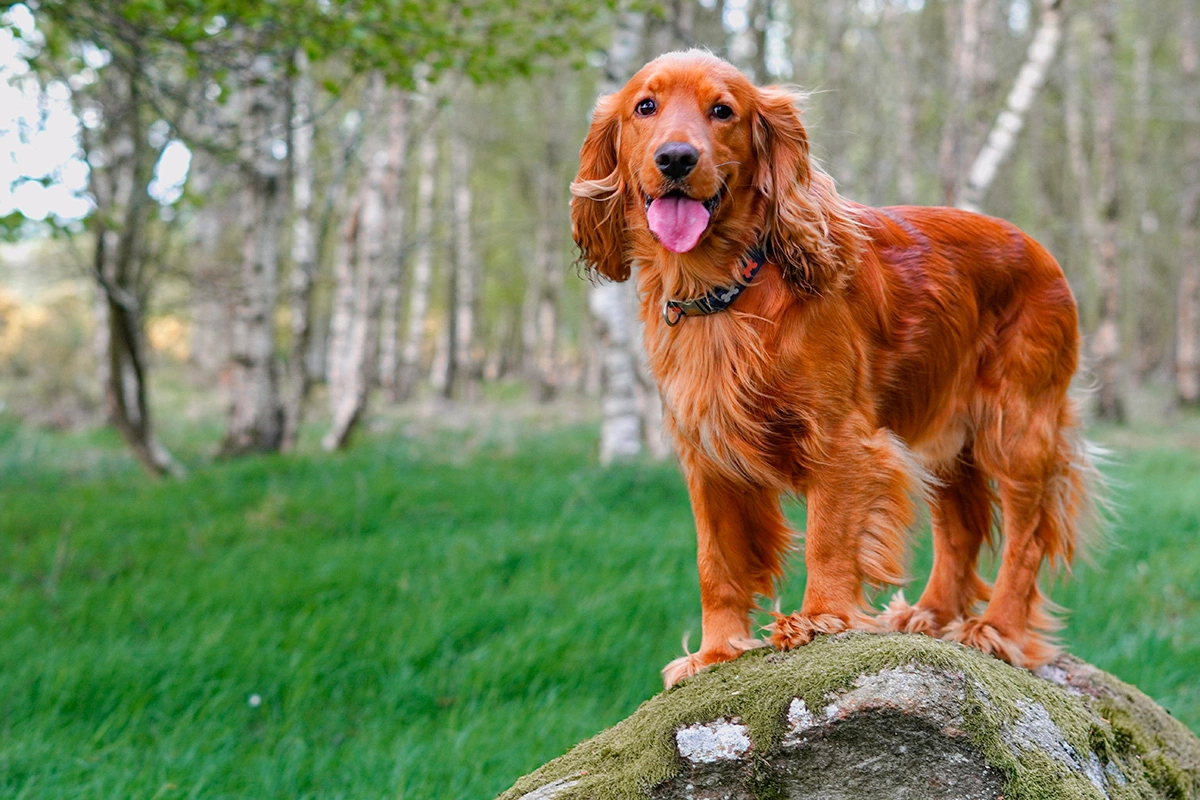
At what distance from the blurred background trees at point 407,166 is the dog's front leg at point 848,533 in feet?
2.96

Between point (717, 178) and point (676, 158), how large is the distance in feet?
0.45

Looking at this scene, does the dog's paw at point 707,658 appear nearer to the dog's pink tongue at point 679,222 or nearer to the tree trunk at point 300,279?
the dog's pink tongue at point 679,222

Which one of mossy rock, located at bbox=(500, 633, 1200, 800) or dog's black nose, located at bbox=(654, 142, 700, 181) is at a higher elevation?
dog's black nose, located at bbox=(654, 142, 700, 181)

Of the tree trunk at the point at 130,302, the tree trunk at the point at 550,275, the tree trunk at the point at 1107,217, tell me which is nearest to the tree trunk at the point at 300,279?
the tree trunk at the point at 130,302

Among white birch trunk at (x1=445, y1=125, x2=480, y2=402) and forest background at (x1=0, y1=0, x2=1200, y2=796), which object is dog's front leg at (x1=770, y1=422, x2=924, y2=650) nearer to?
forest background at (x1=0, y1=0, x2=1200, y2=796)

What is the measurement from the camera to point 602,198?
274 cm

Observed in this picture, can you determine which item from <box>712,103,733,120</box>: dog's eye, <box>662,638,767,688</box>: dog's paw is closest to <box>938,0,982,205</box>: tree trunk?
<box>712,103,733,120</box>: dog's eye

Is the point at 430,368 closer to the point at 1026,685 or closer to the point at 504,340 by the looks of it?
the point at 504,340

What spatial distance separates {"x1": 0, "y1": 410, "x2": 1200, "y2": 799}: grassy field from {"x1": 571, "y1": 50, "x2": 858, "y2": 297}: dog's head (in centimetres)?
192

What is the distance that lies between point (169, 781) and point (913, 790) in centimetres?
233

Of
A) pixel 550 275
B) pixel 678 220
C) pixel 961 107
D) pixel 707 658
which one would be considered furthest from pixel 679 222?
pixel 550 275

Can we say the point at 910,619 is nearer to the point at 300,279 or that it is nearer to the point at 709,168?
the point at 709,168

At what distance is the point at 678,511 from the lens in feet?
22.4

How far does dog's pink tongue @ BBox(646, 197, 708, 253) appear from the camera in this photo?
235cm
